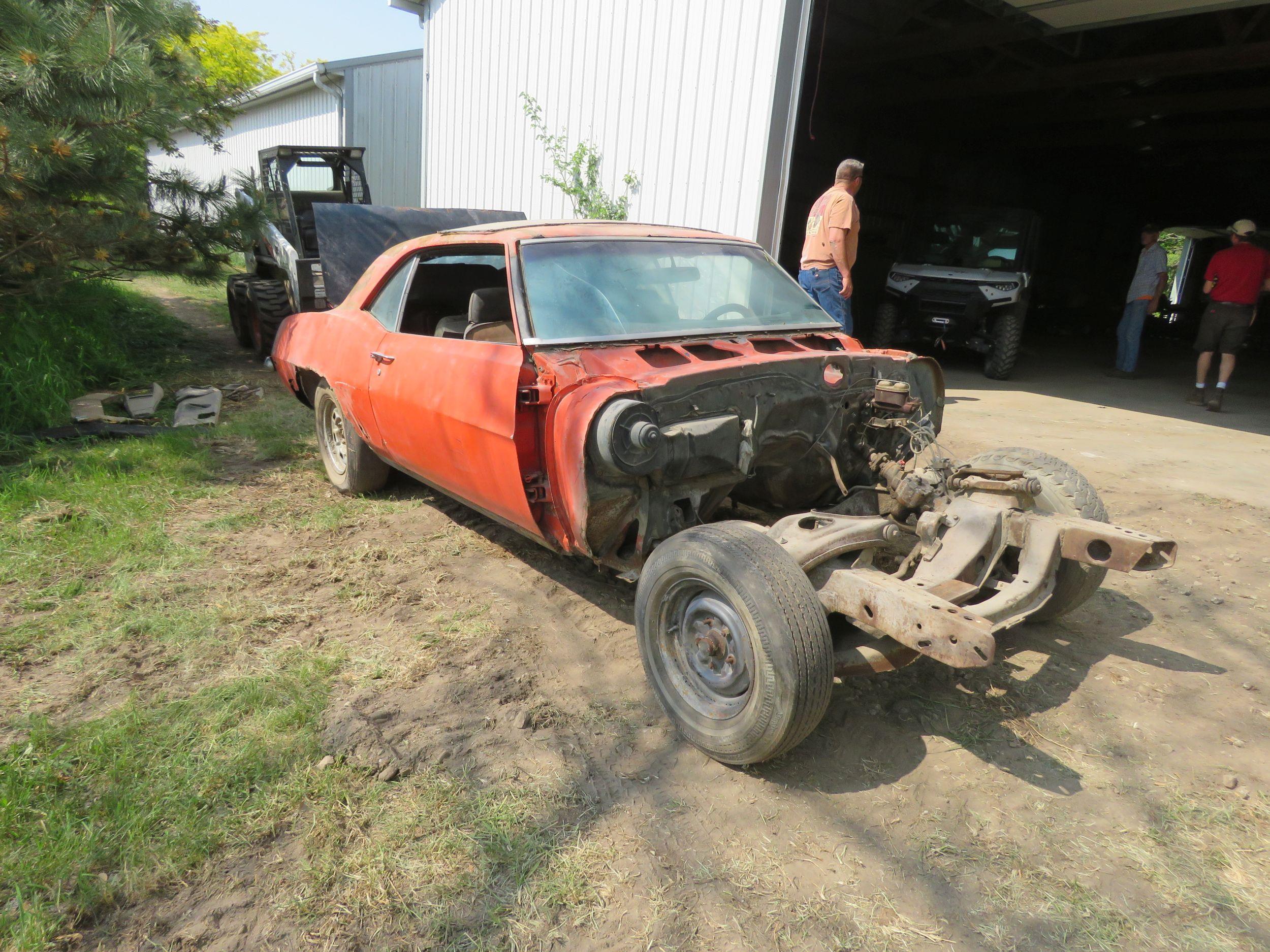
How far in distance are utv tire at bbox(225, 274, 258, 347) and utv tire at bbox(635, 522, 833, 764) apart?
840cm

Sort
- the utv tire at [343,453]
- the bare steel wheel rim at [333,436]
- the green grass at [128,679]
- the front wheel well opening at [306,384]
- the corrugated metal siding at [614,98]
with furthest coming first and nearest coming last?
1. the corrugated metal siding at [614,98]
2. the front wheel well opening at [306,384]
3. the bare steel wheel rim at [333,436]
4. the utv tire at [343,453]
5. the green grass at [128,679]

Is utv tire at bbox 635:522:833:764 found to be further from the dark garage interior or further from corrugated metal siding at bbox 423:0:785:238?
the dark garage interior

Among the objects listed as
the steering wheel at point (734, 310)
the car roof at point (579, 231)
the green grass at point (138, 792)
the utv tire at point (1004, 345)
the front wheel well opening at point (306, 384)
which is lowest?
the green grass at point (138, 792)

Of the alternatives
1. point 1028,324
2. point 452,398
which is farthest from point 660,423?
point 1028,324

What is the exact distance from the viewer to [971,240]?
37.4ft

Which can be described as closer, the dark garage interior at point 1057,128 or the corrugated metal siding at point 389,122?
the dark garage interior at point 1057,128

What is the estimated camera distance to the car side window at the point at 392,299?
14.6 ft

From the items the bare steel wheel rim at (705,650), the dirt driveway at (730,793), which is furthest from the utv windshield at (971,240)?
the bare steel wheel rim at (705,650)

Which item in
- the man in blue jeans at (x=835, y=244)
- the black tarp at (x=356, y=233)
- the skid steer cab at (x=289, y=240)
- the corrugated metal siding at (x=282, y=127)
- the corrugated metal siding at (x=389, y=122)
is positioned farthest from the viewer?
the corrugated metal siding at (x=282, y=127)

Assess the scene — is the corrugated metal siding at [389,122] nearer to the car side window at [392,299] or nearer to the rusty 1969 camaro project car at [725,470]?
the car side window at [392,299]

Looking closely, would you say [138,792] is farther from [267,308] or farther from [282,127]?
[282,127]

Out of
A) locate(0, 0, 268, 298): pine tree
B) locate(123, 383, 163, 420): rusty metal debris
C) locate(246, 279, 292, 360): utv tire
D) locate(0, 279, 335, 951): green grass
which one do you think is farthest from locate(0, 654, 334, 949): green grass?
locate(246, 279, 292, 360): utv tire

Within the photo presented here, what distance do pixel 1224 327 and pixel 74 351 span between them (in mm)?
11897

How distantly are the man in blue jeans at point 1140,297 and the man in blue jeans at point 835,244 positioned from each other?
5416 millimetres
